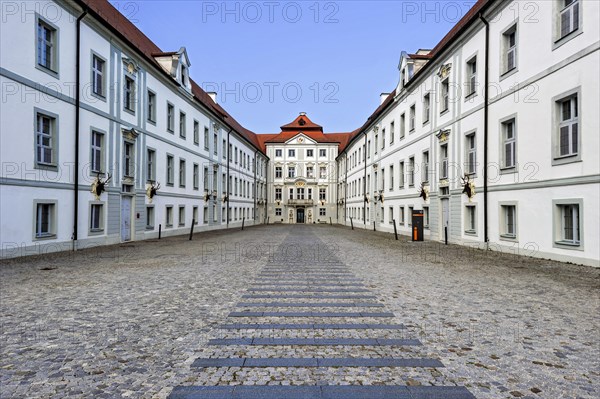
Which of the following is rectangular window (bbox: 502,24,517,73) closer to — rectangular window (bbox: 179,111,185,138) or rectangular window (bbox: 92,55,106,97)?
rectangular window (bbox: 92,55,106,97)

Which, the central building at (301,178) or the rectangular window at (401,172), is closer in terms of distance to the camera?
the rectangular window at (401,172)

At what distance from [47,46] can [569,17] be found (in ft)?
59.0

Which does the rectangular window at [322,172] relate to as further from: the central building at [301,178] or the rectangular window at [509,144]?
the rectangular window at [509,144]

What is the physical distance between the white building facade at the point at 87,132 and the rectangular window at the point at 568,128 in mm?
17625

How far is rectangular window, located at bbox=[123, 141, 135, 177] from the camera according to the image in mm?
19609

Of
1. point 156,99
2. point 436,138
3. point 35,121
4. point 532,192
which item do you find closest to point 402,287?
point 532,192

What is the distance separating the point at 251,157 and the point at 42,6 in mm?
37254

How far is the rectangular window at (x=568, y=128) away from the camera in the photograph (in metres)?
11.2

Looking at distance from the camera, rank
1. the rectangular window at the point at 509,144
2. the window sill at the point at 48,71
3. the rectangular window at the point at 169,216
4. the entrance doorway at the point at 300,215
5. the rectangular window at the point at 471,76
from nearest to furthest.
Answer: the window sill at the point at 48,71 → the rectangular window at the point at 509,144 → the rectangular window at the point at 471,76 → the rectangular window at the point at 169,216 → the entrance doorway at the point at 300,215

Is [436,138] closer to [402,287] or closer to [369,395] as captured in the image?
[402,287]

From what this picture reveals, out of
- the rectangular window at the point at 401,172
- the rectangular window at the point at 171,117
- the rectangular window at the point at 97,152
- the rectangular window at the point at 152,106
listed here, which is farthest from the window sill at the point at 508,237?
the rectangular window at the point at 171,117

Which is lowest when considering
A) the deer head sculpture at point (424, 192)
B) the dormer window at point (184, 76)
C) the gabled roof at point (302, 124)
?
the deer head sculpture at point (424, 192)

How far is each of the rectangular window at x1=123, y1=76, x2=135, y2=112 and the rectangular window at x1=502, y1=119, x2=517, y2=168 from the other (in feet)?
59.0

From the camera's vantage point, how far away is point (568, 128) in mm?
11531
